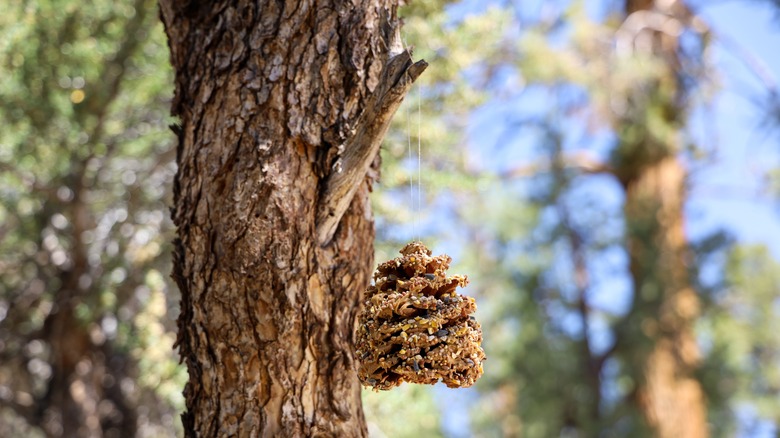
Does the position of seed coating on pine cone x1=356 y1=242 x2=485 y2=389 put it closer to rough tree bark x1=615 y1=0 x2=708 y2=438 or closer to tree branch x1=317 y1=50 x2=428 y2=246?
tree branch x1=317 y1=50 x2=428 y2=246

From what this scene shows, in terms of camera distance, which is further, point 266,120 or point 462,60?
point 462,60

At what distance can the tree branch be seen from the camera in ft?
6.59

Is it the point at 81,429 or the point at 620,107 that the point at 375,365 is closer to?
the point at 81,429

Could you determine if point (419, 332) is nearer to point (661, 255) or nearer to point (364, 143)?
point (364, 143)

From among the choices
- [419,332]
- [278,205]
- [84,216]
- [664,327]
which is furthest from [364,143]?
[664,327]

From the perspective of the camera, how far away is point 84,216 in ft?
15.7

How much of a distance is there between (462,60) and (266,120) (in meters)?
2.66

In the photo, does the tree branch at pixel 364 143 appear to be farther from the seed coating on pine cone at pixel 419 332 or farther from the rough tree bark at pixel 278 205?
the seed coating on pine cone at pixel 419 332

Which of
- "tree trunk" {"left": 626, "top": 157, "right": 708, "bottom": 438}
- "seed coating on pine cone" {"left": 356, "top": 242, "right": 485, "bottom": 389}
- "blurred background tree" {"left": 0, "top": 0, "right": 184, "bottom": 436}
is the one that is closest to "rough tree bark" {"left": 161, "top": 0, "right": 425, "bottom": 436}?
"seed coating on pine cone" {"left": 356, "top": 242, "right": 485, "bottom": 389}

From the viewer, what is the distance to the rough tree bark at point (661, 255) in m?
7.50

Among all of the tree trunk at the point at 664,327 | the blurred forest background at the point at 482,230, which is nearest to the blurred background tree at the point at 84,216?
the blurred forest background at the point at 482,230

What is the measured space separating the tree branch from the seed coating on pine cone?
218mm

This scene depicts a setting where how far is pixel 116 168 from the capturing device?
224 inches

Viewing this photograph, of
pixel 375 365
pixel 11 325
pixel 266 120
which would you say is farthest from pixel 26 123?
pixel 375 365
